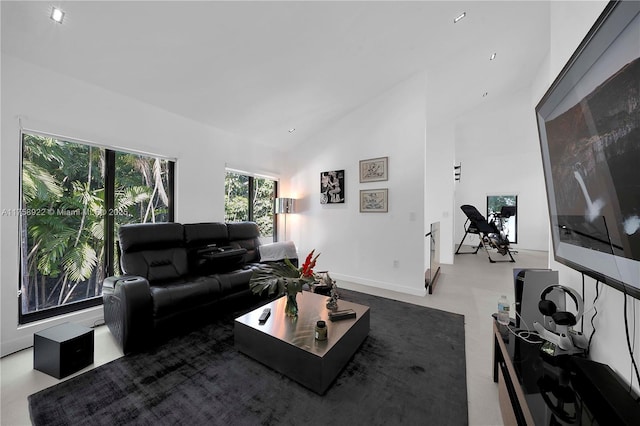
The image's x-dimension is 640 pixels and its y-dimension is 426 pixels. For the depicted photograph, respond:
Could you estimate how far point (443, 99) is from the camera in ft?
14.6

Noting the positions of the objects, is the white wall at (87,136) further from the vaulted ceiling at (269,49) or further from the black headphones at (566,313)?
the black headphones at (566,313)

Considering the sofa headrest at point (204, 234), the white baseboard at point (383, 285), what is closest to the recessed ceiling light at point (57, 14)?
the sofa headrest at point (204, 234)

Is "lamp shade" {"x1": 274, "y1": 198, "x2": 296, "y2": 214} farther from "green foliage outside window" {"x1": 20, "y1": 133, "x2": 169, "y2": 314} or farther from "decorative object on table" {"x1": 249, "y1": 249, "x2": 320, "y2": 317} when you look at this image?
"decorative object on table" {"x1": 249, "y1": 249, "x2": 320, "y2": 317}

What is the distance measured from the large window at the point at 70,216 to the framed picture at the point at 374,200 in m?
3.33

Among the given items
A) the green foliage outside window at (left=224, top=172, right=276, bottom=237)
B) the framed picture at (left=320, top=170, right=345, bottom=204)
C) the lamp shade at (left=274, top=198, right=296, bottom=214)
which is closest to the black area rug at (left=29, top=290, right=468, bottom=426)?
the green foliage outside window at (left=224, top=172, right=276, bottom=237)

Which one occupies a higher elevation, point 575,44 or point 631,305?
point 575,44

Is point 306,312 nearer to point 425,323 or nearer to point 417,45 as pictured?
point 425,323

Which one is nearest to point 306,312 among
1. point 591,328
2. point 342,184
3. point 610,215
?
point 591,328

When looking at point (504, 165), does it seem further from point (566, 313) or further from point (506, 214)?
point (566, 313)

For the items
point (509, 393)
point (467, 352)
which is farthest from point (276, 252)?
point (509, 393)

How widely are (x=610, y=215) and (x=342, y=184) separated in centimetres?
361

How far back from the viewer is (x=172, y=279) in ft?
8.84

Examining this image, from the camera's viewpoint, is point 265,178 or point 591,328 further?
point 265,178

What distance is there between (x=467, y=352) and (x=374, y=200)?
245 centimetres
